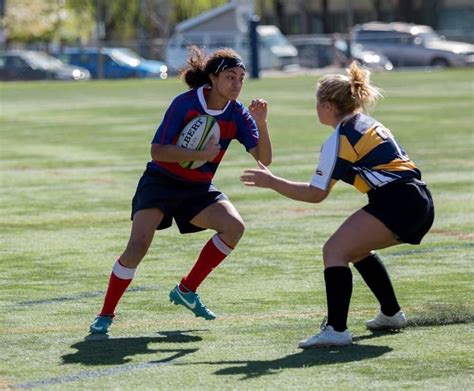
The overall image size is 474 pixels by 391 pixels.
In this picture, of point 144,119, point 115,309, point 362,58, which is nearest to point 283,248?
point 115,309

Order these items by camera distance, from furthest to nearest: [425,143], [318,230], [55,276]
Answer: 1. [425,143]
2. [318,230]
3. [55,276]

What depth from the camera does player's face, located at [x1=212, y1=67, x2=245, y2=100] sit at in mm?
7812

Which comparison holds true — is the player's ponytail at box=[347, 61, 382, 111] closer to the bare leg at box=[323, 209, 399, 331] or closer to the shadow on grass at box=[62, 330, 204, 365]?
the bare leg at box=[323, 209, 399, 331]

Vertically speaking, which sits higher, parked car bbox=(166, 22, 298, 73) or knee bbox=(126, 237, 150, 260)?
knee bbox=(126, 237, 150, 260)

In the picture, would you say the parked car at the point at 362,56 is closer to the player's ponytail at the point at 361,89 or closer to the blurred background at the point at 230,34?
the blurred background at the point at 230,34

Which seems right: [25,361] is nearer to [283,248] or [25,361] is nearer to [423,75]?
[283,248]

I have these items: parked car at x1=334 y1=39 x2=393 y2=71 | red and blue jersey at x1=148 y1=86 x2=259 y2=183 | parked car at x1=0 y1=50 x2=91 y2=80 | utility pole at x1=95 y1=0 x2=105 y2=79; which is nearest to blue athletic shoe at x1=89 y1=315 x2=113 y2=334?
red and blue jersey at x1=148 y1=86 x2=259 y2=183

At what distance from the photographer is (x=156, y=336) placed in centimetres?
757

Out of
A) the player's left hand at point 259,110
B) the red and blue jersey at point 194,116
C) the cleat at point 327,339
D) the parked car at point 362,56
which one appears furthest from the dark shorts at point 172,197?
the parked car at point 362,56

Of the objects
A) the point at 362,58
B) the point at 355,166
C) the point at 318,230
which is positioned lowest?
the point at 362,58

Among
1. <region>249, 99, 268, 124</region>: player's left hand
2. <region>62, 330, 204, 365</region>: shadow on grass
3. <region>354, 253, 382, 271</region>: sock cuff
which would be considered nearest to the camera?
<region>62, 330, 204, 365</region>: shadow on grass

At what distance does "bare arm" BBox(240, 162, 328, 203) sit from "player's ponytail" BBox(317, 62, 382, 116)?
1.62 ft

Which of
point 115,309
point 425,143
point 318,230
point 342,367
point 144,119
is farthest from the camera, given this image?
point 144,119

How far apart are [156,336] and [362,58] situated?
148 ft
